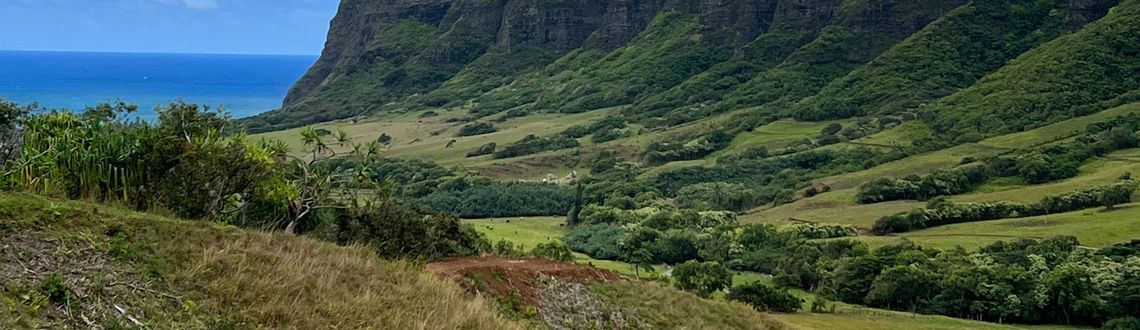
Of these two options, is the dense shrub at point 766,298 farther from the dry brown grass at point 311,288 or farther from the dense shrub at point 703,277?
the dry brown grass at point 311,288

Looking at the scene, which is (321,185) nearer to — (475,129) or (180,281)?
(180,281)

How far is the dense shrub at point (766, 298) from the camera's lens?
42750 millimetres

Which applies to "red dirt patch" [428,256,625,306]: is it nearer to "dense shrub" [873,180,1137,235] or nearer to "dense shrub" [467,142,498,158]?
"dense shrub" [873,180,1137,235]

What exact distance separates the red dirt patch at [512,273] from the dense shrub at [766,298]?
19.0 m

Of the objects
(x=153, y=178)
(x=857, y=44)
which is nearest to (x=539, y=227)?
(x=153, y=178)

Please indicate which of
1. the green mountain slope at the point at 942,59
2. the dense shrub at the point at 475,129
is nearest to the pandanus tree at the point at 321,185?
the green mountain slope at the point at 942,59

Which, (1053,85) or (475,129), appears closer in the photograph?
(1053,85)

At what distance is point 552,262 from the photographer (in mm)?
25203

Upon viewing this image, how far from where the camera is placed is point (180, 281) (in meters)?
12.5

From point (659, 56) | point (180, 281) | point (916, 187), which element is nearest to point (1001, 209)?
point (916, 187)

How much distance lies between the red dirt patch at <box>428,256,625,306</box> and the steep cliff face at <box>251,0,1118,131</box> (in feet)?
330

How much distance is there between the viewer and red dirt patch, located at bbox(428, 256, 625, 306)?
1986 cm

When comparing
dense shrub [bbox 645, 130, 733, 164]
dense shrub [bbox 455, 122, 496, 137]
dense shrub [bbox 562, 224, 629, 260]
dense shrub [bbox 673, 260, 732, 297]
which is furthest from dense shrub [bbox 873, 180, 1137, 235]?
dense shrub [bbox 455, 122, 496, 137]

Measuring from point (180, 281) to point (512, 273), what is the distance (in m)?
9.80
